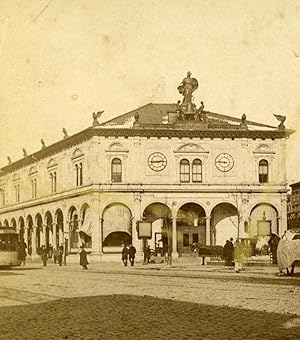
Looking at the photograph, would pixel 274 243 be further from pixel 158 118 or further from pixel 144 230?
pixel 158 118

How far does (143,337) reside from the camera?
9.82 meters

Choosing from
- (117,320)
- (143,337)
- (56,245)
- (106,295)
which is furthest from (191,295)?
(56,245)

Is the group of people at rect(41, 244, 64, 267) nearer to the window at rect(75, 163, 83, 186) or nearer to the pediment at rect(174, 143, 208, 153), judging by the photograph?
the window at rect(75, 163, 83, 186)

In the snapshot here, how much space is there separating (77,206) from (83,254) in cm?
1499

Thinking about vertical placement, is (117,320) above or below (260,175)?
below

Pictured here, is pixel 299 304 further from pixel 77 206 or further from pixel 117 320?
pixel 77 206

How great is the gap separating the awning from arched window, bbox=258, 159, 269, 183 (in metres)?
11.4

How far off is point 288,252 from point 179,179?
2598 centimetres

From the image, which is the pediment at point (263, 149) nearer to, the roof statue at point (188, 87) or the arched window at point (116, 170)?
the roof statue at point (188, 87)

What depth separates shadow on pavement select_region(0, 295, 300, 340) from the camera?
10109 mm

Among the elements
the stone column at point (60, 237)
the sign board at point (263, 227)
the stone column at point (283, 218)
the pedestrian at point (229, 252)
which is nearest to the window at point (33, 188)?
the stone column at point (60, 237)

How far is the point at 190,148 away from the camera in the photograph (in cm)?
4956

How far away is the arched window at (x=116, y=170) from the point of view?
48.9m

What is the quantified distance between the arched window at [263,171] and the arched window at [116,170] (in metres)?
9.16
